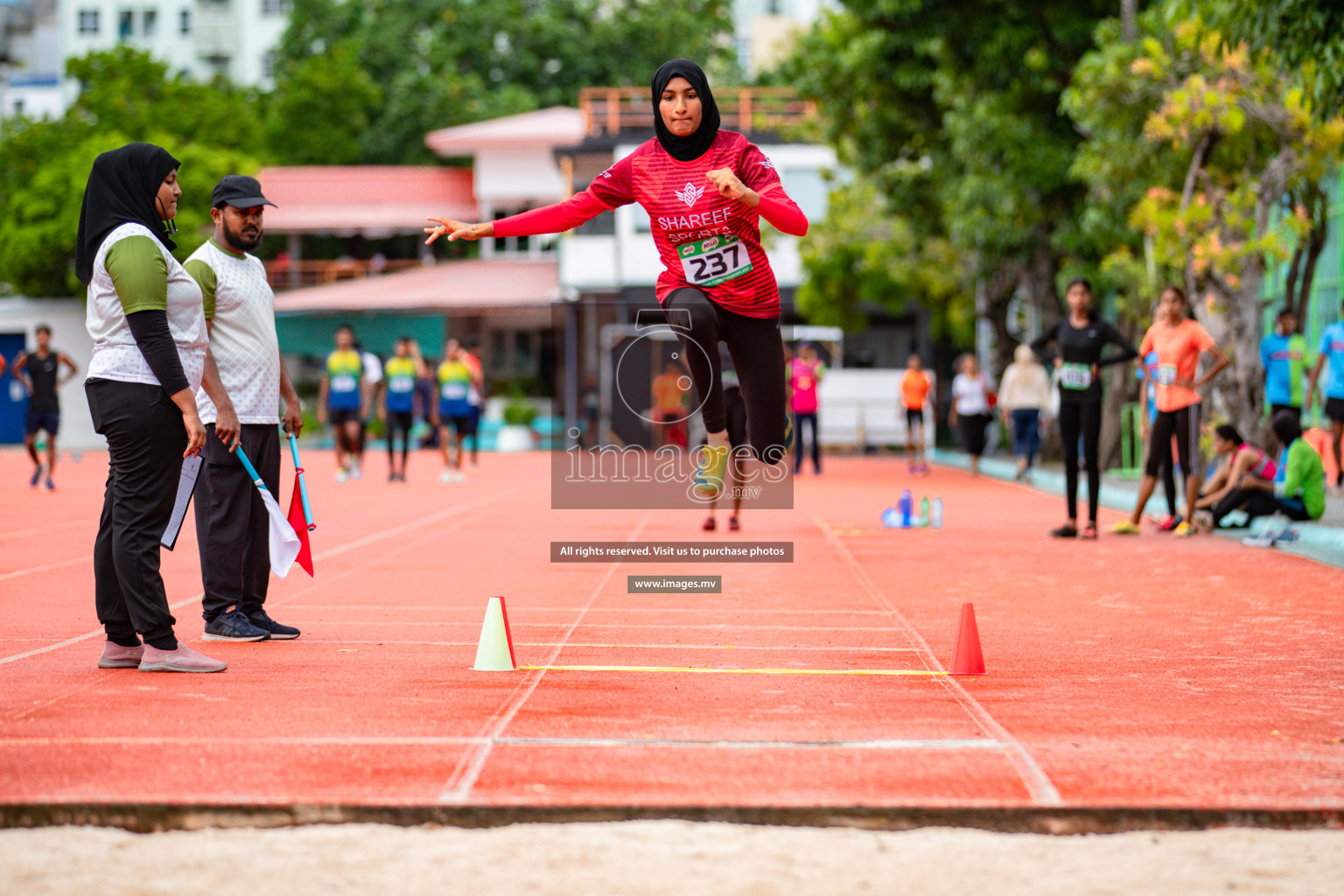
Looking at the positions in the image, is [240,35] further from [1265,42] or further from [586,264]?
[1265,42]

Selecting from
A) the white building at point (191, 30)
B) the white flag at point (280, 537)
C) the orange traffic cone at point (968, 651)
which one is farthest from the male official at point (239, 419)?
the white building at point (191, 30)

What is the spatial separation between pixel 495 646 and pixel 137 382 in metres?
1.74

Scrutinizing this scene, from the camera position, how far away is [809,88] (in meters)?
25.0

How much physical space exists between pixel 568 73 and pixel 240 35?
74.2 feet

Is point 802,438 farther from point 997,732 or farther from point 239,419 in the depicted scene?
point 997,732

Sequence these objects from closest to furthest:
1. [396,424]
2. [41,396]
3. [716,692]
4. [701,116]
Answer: [716,692]
[701,116]
[41,396]
[396,424]

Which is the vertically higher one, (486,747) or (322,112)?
(322,112)

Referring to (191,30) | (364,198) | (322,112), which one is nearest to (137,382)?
(364,198)

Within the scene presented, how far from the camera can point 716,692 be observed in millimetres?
5336

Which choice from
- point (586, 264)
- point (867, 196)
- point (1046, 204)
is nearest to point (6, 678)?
point (1046, 204)

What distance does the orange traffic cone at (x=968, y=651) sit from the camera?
18.7ft

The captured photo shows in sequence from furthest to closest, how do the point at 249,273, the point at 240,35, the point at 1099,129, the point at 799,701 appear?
the point at 240,35, the point at 1099,129, the point at 249,273, the point at 799,701

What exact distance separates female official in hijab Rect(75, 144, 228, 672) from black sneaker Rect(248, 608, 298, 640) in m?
0.93

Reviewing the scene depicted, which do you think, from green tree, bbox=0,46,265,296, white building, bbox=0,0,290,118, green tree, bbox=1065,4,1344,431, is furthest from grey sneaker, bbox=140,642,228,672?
white building, bbox=0,0,290,118
